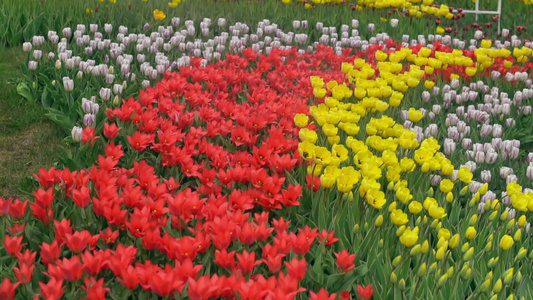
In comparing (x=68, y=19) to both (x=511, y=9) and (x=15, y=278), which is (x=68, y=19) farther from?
(x=511, y=9)

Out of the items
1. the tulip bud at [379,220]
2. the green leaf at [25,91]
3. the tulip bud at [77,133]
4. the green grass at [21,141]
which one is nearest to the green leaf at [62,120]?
the green grass at [21,141]

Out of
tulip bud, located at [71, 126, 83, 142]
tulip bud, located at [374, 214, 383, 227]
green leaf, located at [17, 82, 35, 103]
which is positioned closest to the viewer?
tulip bud, located at [374, 214, 383, 227]

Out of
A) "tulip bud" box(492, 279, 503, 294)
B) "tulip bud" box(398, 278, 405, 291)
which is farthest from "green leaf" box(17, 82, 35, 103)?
"tulip bud" box(492, 279, 503, 294)

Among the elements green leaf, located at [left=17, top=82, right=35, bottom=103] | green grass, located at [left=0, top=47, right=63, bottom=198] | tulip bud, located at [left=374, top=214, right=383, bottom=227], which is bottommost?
green grass, located at [left=0, top=47, right=63, bottom=198]

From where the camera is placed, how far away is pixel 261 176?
3.33 meters

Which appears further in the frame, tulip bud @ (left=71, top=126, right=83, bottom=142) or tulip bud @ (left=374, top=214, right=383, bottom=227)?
tulip bud @ (left=71, top=126, right=83, bottom=142)

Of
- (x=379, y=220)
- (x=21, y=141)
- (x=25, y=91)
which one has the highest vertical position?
(x=25, y=91)

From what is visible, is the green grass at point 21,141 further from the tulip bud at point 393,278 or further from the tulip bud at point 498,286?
the tulip bud at point 498,286

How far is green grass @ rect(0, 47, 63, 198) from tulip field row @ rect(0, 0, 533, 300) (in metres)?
0.10

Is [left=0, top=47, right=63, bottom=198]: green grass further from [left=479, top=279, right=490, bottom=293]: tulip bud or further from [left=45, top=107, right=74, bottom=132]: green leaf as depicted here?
[left=479, top=279, right=490, bottom=293]: tulip bud

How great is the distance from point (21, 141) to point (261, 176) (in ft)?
8.15

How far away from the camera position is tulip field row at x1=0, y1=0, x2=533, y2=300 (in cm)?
257

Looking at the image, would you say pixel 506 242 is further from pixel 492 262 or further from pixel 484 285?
pixel 484 285

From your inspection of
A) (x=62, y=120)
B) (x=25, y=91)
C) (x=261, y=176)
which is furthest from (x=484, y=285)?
(x=25, y=91)
